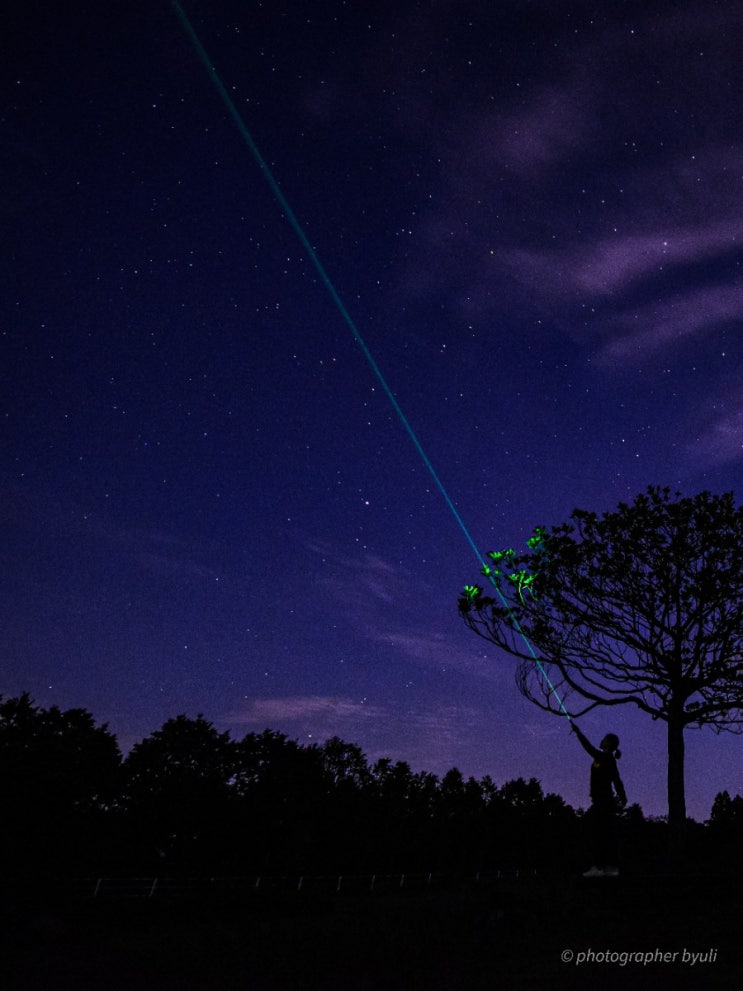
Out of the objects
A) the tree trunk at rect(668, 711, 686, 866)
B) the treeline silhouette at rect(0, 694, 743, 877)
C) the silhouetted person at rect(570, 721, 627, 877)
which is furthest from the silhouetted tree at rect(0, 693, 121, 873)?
the silhouetted person at rect(570, 721, 627, 877)

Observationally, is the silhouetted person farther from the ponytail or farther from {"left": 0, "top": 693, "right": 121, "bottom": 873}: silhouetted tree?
{"left": 0, "top": 693, "right": 121, "bottom": 873}: silhouetted tree

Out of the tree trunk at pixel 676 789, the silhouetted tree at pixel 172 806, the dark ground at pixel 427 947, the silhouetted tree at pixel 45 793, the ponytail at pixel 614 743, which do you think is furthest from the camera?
the silhouetted tree at pixel 172 806

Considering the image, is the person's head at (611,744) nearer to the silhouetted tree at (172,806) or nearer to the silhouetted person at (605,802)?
the silhouetted person at (605,802)

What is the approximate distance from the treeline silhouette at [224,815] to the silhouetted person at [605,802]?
65.6 feet

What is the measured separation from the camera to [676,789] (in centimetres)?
1638

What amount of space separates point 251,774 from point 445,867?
32604mm

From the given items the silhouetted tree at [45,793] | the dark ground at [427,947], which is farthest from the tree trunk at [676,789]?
the silhouetted tree at [45,793]

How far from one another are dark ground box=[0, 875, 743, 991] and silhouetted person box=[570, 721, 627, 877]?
0.24 metres

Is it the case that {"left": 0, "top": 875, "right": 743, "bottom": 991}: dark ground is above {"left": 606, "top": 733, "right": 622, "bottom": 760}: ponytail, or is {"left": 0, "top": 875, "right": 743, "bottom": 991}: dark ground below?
below

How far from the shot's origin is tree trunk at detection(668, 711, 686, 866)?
1537cm

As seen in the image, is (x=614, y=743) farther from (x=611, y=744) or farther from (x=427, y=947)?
(x=427, y=947)

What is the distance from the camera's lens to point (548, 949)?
5797 mm

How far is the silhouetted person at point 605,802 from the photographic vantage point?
26.2ft

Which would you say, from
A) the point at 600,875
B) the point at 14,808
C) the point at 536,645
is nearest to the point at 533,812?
the point at 14,808
